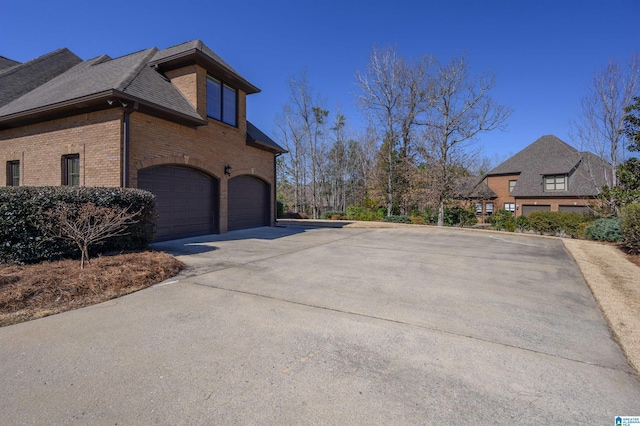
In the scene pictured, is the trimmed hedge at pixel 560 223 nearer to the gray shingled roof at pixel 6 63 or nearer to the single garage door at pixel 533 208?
the single garage door at pixel 533 208

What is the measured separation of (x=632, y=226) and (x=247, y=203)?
1413cm

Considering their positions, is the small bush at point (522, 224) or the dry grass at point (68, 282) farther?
the small bush at point (522, 224)

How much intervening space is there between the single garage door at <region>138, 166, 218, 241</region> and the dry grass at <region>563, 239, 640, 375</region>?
984 cm

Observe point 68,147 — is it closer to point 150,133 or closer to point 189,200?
point 150,133

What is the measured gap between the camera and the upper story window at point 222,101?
11.7 m

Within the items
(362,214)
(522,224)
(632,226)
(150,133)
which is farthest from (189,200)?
(522,224)

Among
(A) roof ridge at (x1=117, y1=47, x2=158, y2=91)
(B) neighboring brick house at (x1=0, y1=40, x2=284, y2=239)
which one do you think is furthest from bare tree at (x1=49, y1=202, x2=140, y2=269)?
(A) roof ridge at (x1=117, y1=47, x2=158, y2=91)

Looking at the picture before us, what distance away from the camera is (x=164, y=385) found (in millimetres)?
2461

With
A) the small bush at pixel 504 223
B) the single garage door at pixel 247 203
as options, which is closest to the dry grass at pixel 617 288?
the small bush at pixel 504 223

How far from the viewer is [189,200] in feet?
35.7

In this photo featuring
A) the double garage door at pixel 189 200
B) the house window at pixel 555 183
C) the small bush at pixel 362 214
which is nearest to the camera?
the double garage door at pixel 189 200

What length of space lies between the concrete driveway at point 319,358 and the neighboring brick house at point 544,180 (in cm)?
2537

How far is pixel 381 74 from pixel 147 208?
2083cm

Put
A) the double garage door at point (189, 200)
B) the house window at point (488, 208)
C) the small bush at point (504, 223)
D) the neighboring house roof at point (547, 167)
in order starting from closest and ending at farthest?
the double garage door at point (189, 200) → the small bush at point (504, 223) → the neighboring house roof at point (547, 167) → the house window at point (488, 208)
